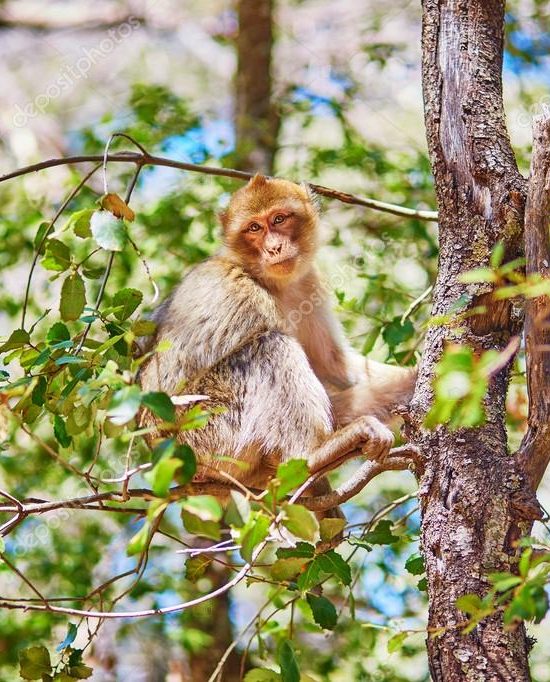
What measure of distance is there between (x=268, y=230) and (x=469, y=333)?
7.22 ft

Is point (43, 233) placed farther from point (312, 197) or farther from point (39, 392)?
point (312, 197)

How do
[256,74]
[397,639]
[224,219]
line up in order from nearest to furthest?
[397,639], [224,219], [256,74]

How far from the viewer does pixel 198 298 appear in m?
5.19

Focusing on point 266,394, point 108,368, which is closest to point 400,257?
point 266,394

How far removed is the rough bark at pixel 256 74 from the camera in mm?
8062

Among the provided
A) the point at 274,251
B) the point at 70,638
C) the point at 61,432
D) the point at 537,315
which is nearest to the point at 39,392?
the point at 61,432

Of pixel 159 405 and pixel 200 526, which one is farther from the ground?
pixel 159 405

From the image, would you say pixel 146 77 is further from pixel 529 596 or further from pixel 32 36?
pixel 529 596

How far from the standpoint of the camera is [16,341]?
3.55 meters

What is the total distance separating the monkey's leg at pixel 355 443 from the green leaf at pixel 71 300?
132 centimetres

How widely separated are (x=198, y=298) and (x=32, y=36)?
8995 mm

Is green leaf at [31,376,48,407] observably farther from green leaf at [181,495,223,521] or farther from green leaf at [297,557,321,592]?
green leaf at [181,495,223,521]

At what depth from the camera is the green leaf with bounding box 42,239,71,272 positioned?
11.9ft

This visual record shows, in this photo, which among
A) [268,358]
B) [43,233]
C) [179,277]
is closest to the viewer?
[43,233]
